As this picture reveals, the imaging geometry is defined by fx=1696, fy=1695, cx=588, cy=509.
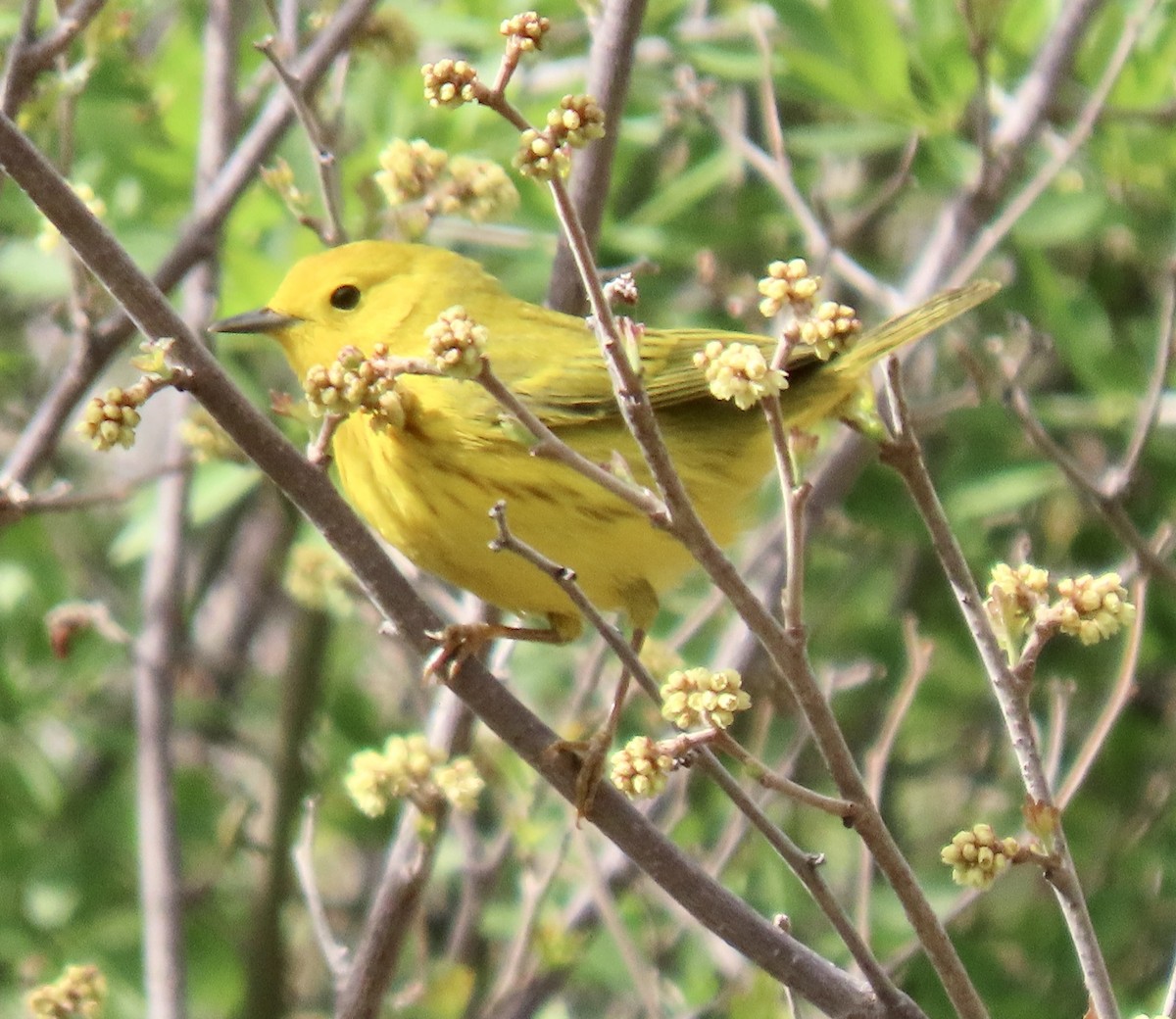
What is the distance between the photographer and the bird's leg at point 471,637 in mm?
2346

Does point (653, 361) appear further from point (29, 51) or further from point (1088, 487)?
point (29, 51)

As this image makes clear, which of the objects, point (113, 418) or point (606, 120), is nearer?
point (113, 418)

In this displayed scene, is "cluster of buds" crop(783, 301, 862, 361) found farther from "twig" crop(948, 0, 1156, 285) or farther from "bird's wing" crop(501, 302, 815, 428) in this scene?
"twig" crop(948, 0, 1156, 285)

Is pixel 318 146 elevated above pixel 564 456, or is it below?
above

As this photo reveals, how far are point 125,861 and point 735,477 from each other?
7.20ft

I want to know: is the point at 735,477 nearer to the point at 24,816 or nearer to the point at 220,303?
the point at 220,303

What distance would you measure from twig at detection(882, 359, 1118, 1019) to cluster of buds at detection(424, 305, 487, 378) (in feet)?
1.67

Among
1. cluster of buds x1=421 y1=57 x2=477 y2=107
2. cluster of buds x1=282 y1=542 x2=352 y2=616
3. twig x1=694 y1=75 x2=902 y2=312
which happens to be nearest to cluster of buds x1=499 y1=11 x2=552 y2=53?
cluster of buds x1=421 y1=57 x2=477 y2=107

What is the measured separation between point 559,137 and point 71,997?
1660 millimetres

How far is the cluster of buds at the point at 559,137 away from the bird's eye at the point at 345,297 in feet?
6.26

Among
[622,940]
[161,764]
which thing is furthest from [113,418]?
[161,764]

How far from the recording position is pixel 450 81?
180cm

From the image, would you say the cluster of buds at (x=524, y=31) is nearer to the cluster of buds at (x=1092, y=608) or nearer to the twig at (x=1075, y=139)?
the cluster of buds at (x=1092, y=608)

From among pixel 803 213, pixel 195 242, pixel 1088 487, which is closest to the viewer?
pixel 1088 487
